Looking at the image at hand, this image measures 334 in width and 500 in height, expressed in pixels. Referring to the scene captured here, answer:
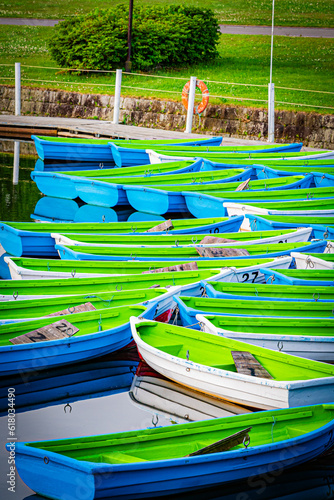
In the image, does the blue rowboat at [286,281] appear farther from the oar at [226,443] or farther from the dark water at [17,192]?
the dark water at [17,192]

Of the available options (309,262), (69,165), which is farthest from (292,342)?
(69,165)

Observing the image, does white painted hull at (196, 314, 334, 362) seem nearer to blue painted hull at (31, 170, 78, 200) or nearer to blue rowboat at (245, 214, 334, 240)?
blue rowboat at (245, 214, 334, 240)

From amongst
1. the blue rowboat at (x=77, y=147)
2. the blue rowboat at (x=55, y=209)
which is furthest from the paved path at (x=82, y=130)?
the blue rowboat at (x=55, y=209)

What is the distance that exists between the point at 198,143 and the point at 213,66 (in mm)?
8777

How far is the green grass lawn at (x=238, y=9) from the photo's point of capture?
31438 mm

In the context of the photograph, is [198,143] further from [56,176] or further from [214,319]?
[214,319]

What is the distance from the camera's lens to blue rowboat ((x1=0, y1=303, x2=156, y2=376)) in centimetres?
606

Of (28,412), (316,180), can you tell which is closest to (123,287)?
(28,412)

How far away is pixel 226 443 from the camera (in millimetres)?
4602

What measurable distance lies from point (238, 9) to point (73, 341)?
30.8 m

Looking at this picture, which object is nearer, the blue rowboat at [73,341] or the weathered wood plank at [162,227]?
the blue rowboat at [73,341]

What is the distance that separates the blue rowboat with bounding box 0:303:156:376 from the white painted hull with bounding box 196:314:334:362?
2.63ft

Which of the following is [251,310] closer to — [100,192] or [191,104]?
[100,192]

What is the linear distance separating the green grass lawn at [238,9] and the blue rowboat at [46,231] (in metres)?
23.9
